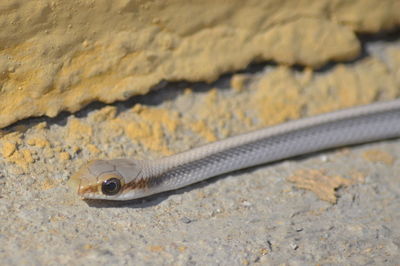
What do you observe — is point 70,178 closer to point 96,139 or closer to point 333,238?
point 96,139

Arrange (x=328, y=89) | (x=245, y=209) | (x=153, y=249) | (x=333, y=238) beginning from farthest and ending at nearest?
(x=328, y=89)
(x=245, y=209)
(x=333, y=238)
(x=153, y=249)

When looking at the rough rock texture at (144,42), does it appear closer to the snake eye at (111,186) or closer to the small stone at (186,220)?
the snake eye at (111,186)

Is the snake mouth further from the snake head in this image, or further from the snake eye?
the snake eye

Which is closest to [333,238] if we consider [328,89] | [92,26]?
[328,89]

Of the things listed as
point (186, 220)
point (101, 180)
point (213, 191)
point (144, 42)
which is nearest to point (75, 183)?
point (101, 180)

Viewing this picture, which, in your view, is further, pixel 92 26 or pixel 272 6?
pixel 272 6

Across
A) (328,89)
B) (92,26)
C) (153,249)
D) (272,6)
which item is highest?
(92,26)

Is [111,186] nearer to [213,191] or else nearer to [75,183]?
[75,183]
